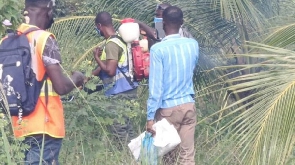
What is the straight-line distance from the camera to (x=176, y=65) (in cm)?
625

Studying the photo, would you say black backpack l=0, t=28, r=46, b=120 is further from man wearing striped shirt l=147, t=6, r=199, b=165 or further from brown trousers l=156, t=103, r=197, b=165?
brown trousers l=156, t=103, r=197, b=165

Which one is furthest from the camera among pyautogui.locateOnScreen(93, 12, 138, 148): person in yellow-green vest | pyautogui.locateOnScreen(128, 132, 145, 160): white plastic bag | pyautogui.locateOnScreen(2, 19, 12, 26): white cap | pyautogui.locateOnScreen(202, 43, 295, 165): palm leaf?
pyautogui.locateOnScreen(93, 12, 138, 148): person in yellow-green vest

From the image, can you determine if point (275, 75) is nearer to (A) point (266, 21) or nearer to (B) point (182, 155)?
(B) point (182, 155)

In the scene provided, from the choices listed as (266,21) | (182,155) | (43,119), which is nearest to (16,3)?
(43,119)

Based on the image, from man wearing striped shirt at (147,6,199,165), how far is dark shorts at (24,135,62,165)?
116cm

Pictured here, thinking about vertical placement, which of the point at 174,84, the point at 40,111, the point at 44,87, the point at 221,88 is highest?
the point at 44,87

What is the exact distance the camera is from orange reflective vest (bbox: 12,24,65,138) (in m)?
5.07

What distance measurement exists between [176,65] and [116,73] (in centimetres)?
109

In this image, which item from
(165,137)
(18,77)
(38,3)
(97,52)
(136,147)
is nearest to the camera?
(18,77)

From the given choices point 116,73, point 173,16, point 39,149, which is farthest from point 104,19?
point 39,149

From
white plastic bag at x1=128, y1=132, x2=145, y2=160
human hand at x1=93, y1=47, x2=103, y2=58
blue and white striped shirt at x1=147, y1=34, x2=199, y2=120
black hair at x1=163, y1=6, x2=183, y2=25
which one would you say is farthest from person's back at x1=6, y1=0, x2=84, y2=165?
human hand at x1=93, y1=47, x2=103, y2=58

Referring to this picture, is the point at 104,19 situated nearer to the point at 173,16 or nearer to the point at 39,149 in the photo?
the point at 173,16

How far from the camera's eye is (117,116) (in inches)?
258

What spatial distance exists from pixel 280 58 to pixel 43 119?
1.63 meters
